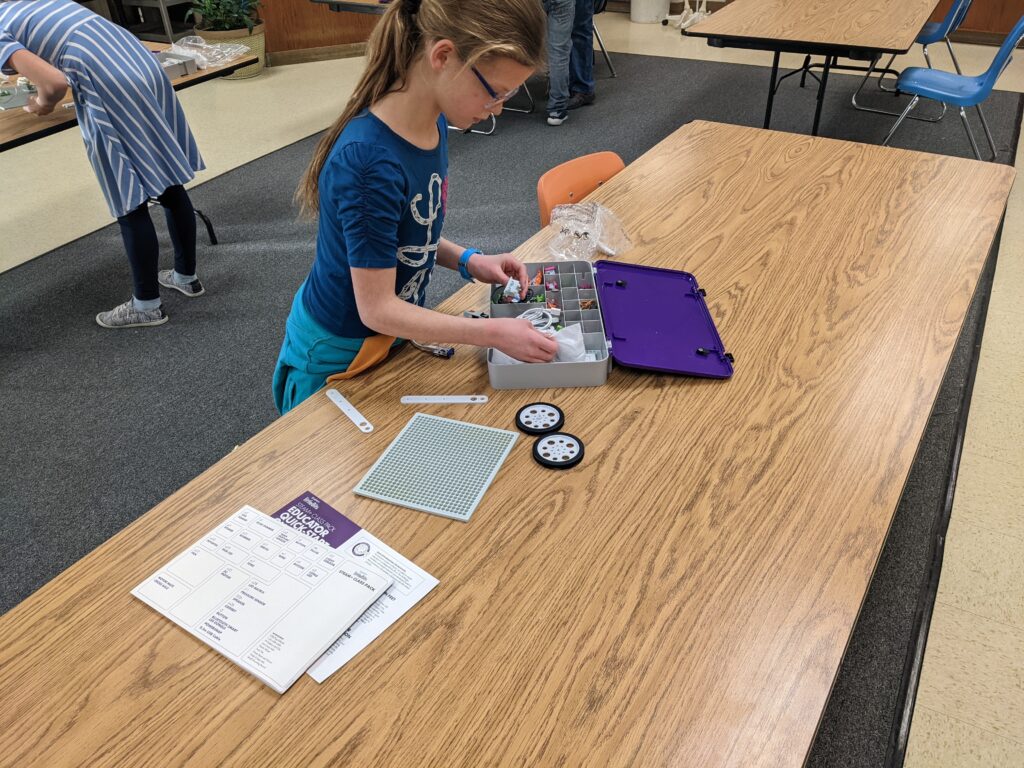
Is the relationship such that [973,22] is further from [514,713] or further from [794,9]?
[514,713]

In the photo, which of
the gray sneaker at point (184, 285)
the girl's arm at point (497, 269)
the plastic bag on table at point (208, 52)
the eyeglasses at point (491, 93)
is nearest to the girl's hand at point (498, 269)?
the girl's arm at point (497, 269)

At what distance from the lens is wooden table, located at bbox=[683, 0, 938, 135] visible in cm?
304

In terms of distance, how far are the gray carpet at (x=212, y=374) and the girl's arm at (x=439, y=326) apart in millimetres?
980

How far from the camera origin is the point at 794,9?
3.55m

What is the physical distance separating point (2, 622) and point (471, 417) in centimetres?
61

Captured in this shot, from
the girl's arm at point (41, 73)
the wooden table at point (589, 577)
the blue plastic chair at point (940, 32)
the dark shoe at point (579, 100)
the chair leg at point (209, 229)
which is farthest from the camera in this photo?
the dark shoe at point (579, 100)

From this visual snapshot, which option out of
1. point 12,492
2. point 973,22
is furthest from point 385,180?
point 973,22

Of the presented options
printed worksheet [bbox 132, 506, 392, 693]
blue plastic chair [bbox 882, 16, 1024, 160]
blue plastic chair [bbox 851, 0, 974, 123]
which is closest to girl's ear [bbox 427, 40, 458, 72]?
printed worksheet [bbox 132, 506, 392, 693]

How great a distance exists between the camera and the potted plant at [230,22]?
4945 mm

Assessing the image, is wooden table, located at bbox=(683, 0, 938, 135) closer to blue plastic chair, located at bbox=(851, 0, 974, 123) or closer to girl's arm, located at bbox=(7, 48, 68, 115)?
blue plastic chair, located at bbox=(851, 0, 974, 123)

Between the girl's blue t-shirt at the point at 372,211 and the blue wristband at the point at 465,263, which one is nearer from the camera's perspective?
the girl's blue t-shirt at the point at 372,211

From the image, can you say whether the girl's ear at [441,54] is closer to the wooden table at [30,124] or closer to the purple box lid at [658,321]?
the purple box lid at [658,321]

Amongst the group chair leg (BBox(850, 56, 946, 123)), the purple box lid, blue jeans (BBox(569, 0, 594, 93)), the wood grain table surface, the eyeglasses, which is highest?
the eyeglasses

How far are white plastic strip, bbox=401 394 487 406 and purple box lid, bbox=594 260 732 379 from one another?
0.23 m
